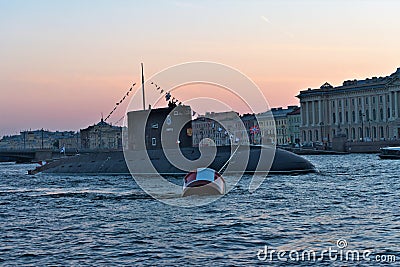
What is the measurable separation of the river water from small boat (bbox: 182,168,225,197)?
1299 millimetres

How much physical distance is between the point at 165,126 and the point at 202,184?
2339cm

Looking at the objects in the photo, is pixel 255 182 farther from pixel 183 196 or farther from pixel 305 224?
pixel 305 224

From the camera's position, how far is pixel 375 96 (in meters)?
166

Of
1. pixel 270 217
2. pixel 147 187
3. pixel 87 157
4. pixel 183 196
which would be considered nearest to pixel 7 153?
pixel 87 157

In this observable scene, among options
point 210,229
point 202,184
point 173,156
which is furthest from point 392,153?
point 210,229

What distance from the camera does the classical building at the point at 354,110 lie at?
16071 cm

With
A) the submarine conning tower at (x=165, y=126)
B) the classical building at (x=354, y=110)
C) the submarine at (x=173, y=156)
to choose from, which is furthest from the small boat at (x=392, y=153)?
the classical building at (x=354, y=110)

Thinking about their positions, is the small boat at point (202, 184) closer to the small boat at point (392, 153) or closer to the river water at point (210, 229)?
the river water at point (210, 229)

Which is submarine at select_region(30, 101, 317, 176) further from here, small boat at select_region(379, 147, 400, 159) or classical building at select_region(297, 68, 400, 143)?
classical building at select_region(297, 68, 400, 143)

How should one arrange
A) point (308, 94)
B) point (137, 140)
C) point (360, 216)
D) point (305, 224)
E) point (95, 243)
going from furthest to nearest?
point (308, 94) < point (137, 140) < point (360, 216) < point (305, 224) < point (95, 243)

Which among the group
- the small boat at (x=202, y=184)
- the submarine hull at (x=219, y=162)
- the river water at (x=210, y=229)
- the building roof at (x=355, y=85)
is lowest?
the river water at (x=210, y=229)

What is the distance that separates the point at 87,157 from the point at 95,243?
44.0 meters

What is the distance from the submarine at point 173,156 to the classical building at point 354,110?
108 metres

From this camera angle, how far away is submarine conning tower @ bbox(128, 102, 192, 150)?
187 ft
